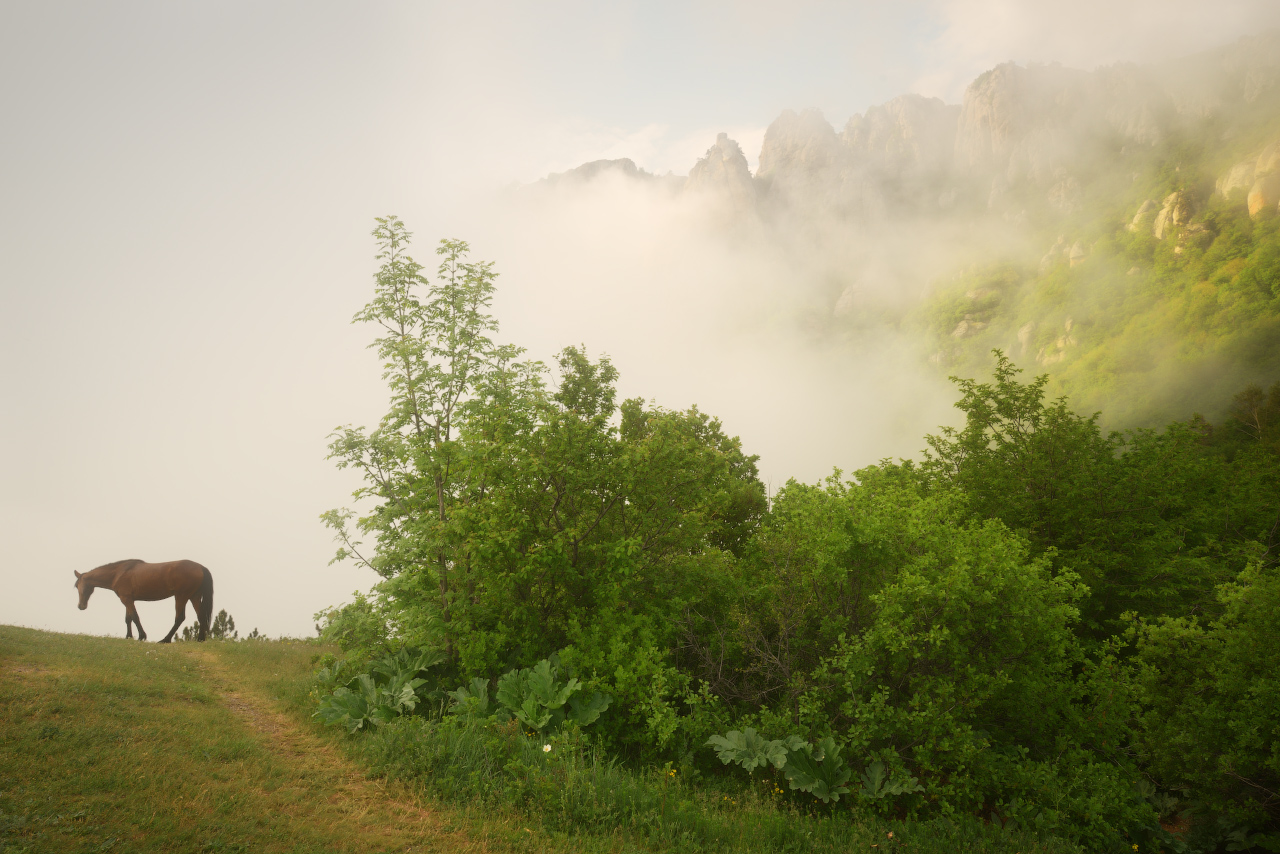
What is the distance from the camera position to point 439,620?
→ 10797mm

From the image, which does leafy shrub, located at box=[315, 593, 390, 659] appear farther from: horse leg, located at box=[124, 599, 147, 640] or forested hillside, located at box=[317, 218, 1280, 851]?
horse leg, located at box=[124, 599, 147, 640]

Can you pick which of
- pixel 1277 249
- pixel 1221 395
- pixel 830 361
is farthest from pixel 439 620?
pixel 830 361

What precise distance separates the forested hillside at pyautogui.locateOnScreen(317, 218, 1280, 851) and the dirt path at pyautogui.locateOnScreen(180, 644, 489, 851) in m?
0.47

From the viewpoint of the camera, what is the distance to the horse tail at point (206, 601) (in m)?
21.3

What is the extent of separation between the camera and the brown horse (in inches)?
813

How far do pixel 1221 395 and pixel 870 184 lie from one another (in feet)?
524

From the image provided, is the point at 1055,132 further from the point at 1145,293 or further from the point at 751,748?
the point at 751,748

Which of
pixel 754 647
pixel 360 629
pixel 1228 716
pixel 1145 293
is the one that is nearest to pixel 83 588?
pixel 360 629

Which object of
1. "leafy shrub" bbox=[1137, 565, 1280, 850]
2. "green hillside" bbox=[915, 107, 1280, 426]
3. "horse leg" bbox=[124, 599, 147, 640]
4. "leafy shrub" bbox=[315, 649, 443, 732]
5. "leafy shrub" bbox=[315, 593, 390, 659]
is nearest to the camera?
"leafy shrub" bbox=[1137, 565, 1280, 850]

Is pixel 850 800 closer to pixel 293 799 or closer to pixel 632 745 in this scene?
pixel 632 745

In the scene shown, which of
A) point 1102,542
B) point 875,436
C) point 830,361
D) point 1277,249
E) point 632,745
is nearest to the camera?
point 632,745

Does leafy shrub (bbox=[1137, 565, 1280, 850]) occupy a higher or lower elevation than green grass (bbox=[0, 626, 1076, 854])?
higher

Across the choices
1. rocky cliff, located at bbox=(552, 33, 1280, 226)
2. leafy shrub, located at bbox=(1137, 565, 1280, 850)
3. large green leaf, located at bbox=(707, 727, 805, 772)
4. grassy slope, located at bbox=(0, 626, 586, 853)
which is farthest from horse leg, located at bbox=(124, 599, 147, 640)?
rocky cliff, located at bbox=(552, 33, 1280, 226)

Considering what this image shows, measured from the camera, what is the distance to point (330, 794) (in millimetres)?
7109
